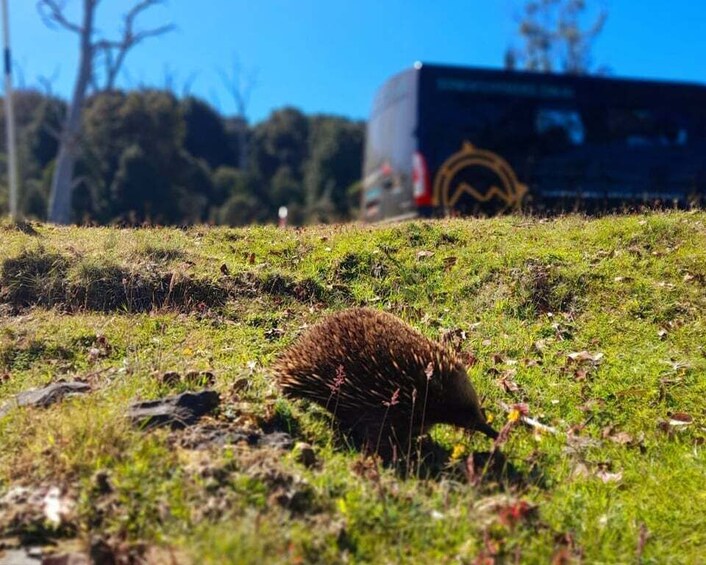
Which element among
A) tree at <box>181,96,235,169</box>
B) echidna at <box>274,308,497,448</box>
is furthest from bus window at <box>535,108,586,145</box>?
tree at <box>181,96,235,169</box>

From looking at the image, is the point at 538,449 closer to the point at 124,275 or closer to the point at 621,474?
the point at 621,474

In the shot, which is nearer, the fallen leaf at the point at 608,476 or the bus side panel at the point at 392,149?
the fallen leaf at the point at 608,476

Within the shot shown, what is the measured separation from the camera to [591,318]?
5.57 meters

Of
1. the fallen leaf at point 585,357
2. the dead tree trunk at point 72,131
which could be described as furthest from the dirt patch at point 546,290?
the dead tree trunk at point 72,131

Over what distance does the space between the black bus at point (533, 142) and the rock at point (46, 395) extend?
6.56 metres

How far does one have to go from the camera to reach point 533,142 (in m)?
10.6

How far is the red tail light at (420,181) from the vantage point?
32.5 feet

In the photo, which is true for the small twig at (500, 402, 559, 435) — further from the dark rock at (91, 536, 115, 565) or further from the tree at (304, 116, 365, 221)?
the tree at (304, 116, 365, 221)

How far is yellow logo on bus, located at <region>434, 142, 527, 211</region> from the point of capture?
999cm

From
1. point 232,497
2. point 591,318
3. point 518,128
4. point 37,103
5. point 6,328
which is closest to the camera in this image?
point 232,497

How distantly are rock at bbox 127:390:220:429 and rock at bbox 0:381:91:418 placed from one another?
478 millimetres

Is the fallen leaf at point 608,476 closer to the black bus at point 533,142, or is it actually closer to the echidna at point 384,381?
the echidna at point 384,381

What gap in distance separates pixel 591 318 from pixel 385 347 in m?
2.54

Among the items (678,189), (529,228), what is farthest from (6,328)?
(678,189)
